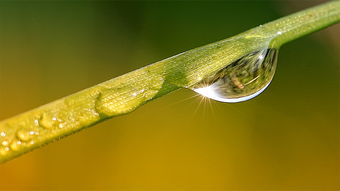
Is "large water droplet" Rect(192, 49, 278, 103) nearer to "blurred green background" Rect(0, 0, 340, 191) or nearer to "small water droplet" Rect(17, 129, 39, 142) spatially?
"small water droplet" Rect(17, 129, 39, 142)

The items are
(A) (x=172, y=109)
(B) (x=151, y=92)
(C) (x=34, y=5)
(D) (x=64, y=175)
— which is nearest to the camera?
(B) (x=151, y=92)

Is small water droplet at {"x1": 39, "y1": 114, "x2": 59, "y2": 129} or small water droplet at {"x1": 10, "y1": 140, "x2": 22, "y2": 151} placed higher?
small water droplet at {"x1": 39, "y1": 114, "x2": 59, "y2": 129}

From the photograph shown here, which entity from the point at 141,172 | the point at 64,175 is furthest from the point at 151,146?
the point at 64,175

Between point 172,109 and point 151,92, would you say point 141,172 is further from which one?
point 151,92

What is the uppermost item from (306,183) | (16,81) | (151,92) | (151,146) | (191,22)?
(191,22)

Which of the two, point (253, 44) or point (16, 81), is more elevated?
point (16, 81)

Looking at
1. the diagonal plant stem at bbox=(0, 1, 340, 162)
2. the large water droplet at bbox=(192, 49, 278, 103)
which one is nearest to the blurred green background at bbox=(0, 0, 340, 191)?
the large water droplet at bbox=(192, 49, 278, 103)

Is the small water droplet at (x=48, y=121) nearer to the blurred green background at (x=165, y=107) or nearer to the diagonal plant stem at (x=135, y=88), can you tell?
the diagonal plant stem at (x=135, y=88)

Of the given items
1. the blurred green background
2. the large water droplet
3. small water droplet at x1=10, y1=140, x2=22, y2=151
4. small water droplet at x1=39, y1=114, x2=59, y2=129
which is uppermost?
the blurred green background
